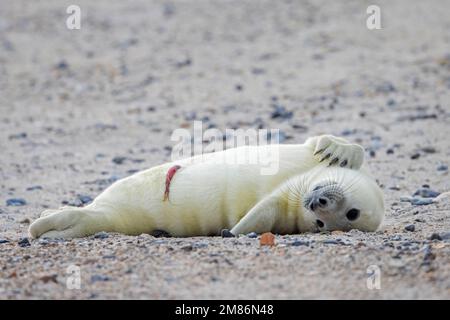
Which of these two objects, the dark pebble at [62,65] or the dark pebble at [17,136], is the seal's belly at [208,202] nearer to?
the dark pebble at [17,136]

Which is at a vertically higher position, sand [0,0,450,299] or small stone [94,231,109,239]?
sand [0,0,450,299]

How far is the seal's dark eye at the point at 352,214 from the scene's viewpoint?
5.01 m

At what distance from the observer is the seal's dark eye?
5008 mm

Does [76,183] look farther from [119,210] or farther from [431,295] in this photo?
[431,295]

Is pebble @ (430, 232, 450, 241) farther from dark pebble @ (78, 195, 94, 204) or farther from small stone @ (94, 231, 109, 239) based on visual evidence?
dark pebble @ (78, 195, 94, 204)

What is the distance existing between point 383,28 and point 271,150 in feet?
24.1

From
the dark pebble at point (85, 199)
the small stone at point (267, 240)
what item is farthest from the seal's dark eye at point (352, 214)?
the dark pebble at point (85, 199)

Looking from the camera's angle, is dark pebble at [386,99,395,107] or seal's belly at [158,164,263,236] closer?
seal's belly at [158,164,263,236]

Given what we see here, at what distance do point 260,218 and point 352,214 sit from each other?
49cm

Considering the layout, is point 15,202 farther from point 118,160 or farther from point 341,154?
point 341,154

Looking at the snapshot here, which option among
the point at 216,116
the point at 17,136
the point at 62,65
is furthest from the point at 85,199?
the point at 62,65

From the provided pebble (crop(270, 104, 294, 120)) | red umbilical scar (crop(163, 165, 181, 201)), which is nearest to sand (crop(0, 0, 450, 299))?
pebble (crop(270, 104, 294, 120))
